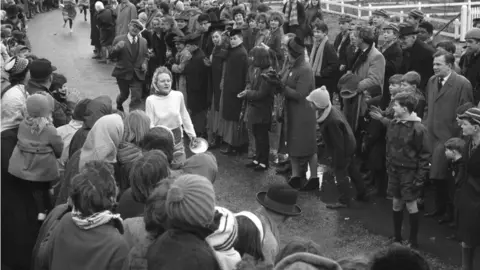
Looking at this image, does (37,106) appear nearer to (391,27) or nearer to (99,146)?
(99,146)

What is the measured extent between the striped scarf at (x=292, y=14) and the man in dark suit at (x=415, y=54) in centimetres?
528

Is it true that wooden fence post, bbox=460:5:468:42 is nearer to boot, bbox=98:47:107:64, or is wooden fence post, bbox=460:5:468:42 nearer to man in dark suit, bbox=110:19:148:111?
boot, bbox=98:47:107:64

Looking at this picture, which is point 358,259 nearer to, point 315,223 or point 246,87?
point 315,223

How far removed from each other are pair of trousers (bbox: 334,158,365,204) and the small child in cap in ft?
12.0

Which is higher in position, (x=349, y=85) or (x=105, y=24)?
(x=105, y=24)

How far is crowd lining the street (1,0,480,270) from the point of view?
418 centimetres

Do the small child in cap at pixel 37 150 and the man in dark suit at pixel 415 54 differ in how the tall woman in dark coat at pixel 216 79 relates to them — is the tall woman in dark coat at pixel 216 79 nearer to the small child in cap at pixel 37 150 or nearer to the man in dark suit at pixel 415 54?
Answer: the man in dark suit at pixel 415 54

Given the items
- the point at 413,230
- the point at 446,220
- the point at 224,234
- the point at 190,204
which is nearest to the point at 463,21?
the point at 446,220

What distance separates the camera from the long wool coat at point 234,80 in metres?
10.3

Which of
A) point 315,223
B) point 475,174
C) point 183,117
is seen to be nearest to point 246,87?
point 183,117

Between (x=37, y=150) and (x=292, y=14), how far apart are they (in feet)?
32.8

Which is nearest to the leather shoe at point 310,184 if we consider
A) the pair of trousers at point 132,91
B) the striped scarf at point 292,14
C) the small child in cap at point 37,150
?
the small child in cap at point 37,150

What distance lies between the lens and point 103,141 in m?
5.94

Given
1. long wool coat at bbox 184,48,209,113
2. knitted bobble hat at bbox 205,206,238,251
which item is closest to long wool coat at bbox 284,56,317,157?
long wool coat at bbox 184,48,209,113
